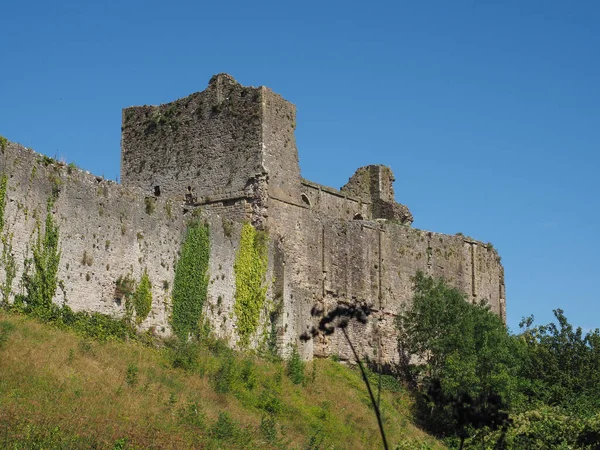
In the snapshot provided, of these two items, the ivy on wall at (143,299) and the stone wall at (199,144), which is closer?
the ivy on wall at (143,299)

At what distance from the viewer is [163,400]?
26.6 m

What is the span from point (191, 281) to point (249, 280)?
9.72 feet

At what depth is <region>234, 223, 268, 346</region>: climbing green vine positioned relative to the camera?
116 feet

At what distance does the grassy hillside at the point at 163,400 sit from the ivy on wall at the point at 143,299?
1237mm

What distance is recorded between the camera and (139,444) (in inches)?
896

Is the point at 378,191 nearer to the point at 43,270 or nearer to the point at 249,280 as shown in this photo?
the point at 249,280

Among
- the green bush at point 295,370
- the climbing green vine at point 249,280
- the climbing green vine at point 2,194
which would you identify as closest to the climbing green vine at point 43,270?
the climbing green vine at point 2,194

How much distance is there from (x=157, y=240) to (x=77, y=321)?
4.52 m

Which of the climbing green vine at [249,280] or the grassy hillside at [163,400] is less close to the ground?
the climbing green vine at [249,280]

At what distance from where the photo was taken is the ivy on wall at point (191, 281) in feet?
108

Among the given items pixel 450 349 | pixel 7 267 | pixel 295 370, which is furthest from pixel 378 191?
pixel 7 267

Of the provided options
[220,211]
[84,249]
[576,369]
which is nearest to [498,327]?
[576,369]

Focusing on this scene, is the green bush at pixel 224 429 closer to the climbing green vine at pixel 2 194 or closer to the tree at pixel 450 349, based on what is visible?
the climbing green vine at pixel 2 194

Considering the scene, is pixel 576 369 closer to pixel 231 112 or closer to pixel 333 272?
pixel 333 272
